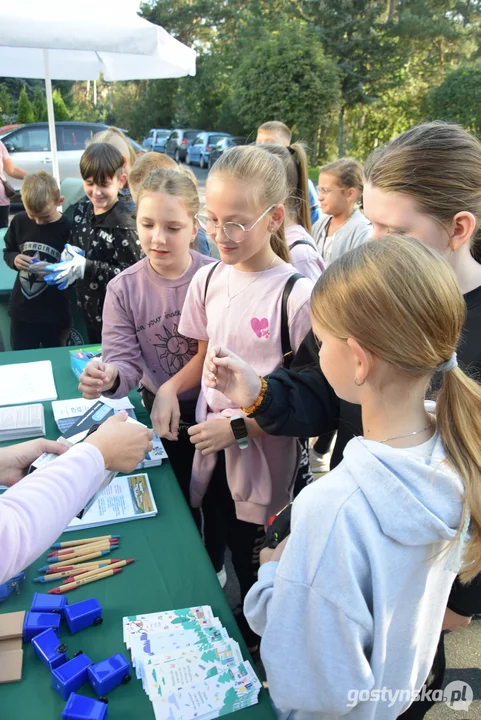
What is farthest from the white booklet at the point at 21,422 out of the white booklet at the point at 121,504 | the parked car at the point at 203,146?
the parked car at the point at 203,146

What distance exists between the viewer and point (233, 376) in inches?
60.8

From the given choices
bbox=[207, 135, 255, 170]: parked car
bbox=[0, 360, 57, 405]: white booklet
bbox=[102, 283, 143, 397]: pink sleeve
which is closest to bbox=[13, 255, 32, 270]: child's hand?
bbox=[0, 360, 57, 405]: white booklet

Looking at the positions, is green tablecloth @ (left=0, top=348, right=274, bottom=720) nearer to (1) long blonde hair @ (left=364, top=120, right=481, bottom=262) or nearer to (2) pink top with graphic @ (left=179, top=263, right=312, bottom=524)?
(2) pink top with graphic @ (left=179, top=263, right=312, bottom=524)

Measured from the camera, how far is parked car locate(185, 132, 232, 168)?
20703 millimetres

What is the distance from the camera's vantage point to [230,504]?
81.6 inches

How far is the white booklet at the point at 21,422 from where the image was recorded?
6.39 feet

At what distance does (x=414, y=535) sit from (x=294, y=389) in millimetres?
649

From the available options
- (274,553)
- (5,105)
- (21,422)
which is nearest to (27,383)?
(21,422)

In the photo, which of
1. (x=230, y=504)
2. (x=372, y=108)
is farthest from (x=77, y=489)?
(x=372, y=108)

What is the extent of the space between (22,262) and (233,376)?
7.66 ft

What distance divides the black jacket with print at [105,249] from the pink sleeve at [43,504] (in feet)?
6.82

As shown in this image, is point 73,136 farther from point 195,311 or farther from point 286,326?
point 286,326

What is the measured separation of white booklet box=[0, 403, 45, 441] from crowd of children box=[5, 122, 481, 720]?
245 millimetres

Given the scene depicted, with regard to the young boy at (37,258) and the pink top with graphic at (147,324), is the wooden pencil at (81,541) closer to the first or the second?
the pink top with graphic at (147,324)
